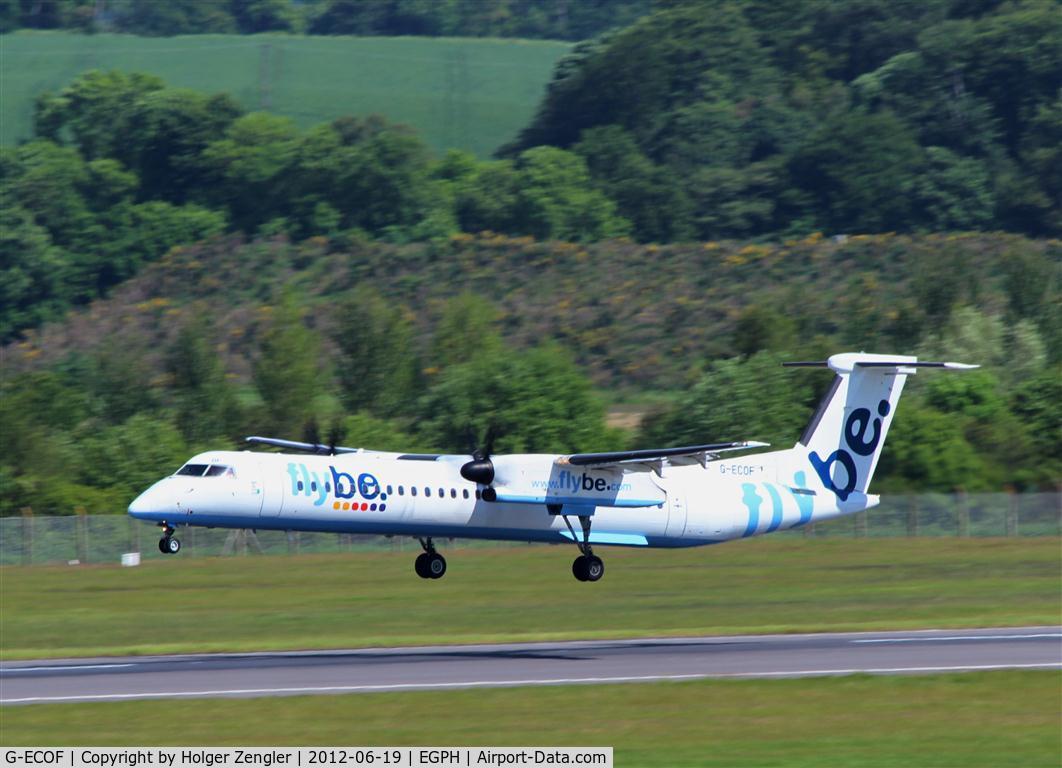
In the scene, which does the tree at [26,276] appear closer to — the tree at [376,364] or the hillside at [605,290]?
the hillside at [605,290]

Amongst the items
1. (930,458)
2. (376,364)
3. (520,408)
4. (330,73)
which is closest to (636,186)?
(330,73)

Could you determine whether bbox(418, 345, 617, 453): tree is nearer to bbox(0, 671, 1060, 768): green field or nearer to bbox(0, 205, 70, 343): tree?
bbox(0, 671, 1060, 768): green field

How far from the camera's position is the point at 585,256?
127562 millimetres

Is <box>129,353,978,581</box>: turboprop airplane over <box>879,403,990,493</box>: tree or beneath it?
beneath

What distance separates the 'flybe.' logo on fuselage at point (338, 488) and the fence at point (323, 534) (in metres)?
30.9

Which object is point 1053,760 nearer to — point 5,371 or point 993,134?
point 5,371

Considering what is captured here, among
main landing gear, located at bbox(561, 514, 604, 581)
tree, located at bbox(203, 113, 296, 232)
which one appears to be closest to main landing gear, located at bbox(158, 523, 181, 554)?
main landing gear, located at bbox(561, 514, 604, 581)

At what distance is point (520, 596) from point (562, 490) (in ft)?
67.8

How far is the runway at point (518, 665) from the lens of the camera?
1673 inches

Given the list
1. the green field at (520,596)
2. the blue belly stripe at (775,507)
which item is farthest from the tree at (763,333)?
the blue belly stripe at (775,507)

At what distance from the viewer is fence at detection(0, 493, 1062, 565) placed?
6744 cm

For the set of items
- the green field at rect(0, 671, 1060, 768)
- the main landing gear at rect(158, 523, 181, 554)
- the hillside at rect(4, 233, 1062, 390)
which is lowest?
the green field at rect(0, 671, 1060, 768)

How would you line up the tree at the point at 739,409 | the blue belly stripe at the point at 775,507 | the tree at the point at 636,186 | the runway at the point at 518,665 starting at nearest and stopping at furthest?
1. the runway at the point at 518,665
2. the blue belly stripe at the point at 775,507
3. the tree at the point at 739,409
4. the tree at the point at 636,186

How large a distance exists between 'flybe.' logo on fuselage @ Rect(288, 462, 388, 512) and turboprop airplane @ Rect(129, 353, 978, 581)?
24mm
